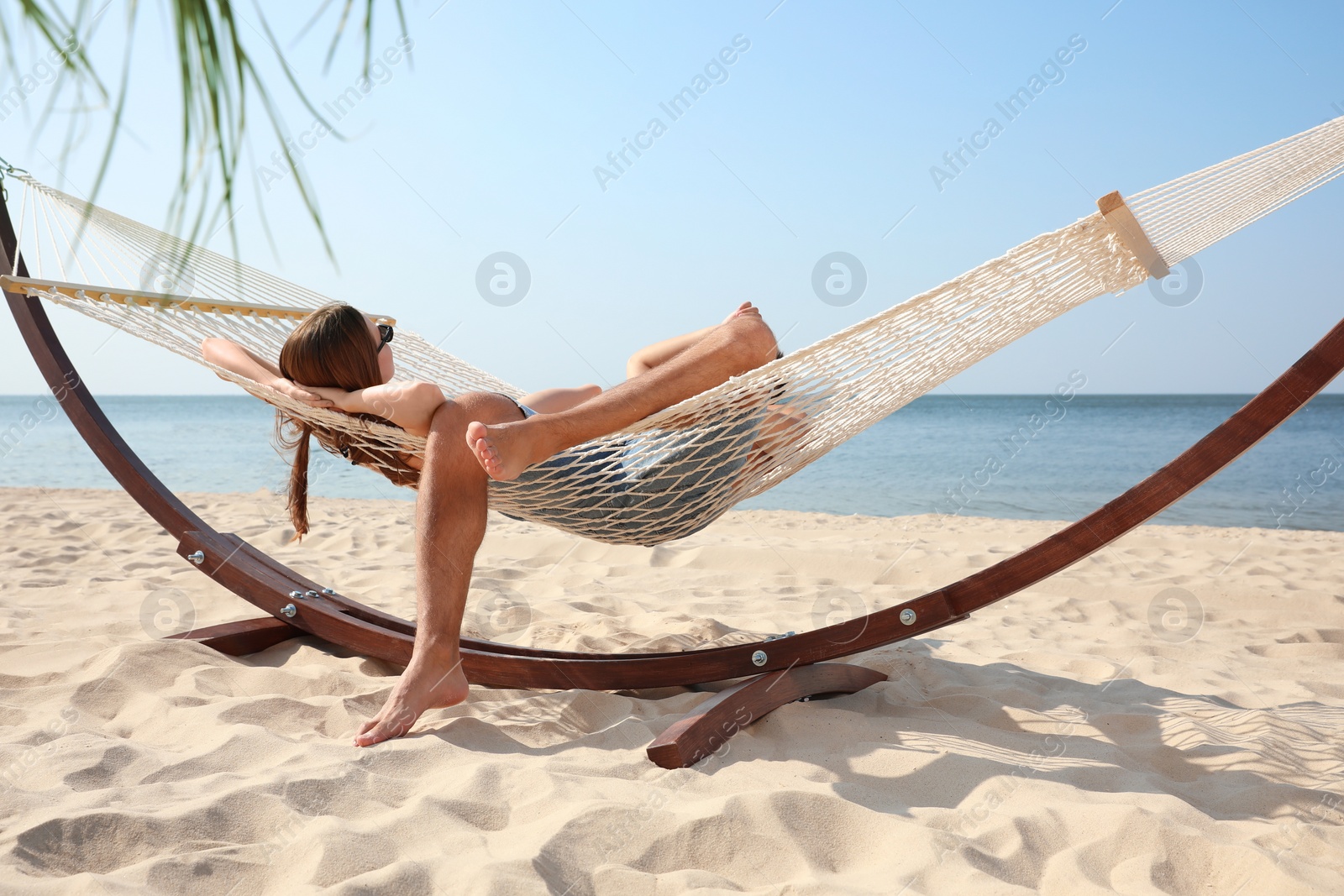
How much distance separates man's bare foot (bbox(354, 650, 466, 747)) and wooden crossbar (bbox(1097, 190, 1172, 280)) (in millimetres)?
1254

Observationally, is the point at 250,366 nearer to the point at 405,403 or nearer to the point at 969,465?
the point at 405,403

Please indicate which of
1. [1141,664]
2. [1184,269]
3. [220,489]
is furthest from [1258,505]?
[220,489]

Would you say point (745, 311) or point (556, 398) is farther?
point (556, 398)

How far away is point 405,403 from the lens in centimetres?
146

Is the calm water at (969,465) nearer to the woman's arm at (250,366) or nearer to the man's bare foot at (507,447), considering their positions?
the woman's arm at (250,366)

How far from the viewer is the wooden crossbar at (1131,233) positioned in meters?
1.35

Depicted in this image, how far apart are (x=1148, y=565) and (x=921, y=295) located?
2.21 metres

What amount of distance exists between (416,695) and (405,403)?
1.54ft

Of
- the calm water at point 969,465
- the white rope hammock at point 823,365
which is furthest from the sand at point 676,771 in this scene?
the calm water at point 969,465

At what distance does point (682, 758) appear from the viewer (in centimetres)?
132

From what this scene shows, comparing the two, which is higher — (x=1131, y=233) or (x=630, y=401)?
(x=1131, y=233)

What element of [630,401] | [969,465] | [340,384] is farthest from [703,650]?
[969,465]

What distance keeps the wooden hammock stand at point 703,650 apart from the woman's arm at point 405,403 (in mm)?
471

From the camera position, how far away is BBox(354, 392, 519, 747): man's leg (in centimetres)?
144
